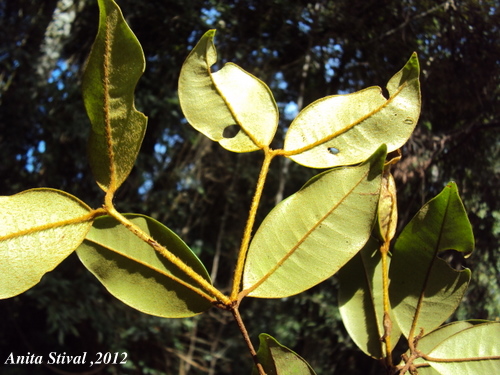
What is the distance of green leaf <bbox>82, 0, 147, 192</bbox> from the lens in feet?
0.56

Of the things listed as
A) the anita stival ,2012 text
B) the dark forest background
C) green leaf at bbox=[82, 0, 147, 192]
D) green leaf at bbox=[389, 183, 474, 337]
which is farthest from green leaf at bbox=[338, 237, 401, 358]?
the dark forest background

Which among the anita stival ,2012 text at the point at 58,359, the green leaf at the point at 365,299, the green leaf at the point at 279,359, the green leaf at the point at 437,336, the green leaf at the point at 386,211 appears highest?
the green leaf at the point at 386,211

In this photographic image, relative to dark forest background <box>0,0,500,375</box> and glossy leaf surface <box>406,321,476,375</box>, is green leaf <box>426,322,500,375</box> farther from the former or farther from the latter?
dark forest background <box>0,0,500,375</box>

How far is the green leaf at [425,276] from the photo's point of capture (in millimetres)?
208

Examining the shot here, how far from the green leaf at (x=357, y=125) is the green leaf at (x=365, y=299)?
0.05 meters

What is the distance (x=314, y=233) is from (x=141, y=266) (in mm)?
71

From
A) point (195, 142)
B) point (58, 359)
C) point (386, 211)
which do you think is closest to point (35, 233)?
point (386, 211)

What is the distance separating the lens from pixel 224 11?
121cm

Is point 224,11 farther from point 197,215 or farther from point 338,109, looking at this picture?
point 338,109

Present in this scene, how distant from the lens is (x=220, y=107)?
0.69ft

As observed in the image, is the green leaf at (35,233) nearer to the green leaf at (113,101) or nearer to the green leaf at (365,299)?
the green leaf at (113,101)

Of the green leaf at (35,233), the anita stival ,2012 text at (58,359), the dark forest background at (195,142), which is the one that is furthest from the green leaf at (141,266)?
the dark forest background at (195,142)

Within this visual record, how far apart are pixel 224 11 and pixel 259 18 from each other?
0.10 meters

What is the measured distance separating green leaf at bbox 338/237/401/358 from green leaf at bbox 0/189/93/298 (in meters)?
0.13
